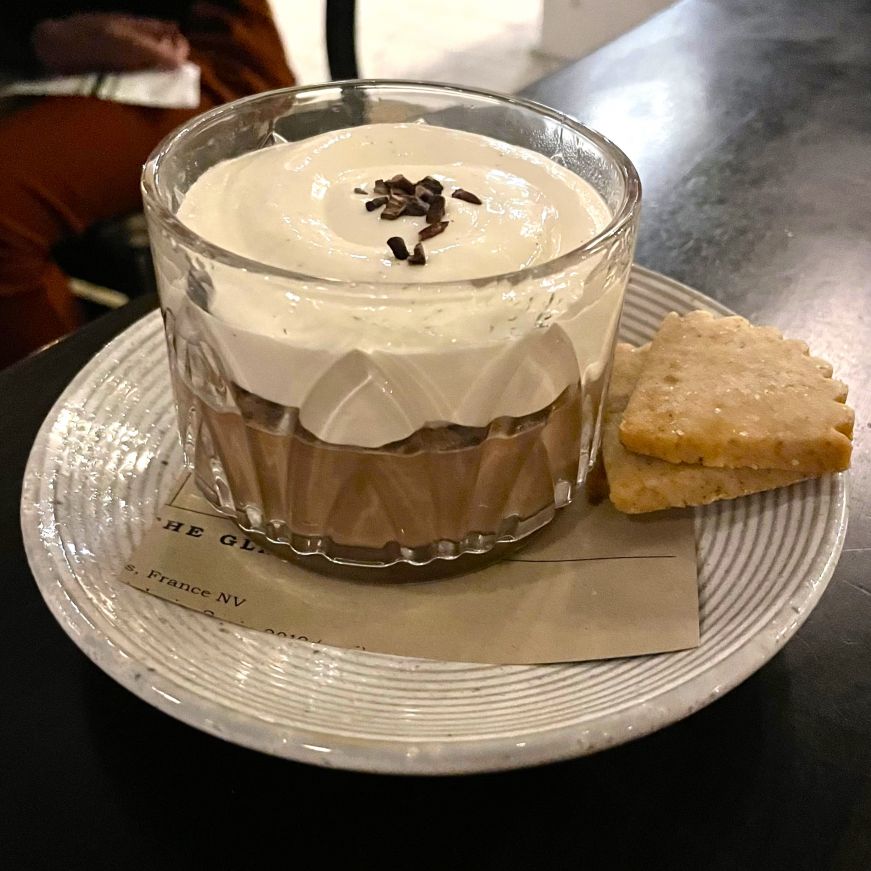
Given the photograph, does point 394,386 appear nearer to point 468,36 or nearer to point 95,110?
point 95,110

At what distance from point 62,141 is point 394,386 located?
107cm

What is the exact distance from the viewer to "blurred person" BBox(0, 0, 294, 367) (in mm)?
1383

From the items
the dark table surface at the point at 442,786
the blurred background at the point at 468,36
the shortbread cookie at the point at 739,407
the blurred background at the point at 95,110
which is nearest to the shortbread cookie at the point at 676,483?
the shortbread cookie at the point at 739,407

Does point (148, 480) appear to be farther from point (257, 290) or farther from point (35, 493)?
point (257, 290)

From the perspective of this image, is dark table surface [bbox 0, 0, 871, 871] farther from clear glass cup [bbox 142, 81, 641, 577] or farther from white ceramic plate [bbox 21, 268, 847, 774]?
clear glass cup [bbox 142, 81, 641, 577]

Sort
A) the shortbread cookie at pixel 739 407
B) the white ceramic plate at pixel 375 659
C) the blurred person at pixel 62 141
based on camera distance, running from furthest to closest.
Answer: the blurred person at pixel 62 141 < the shortbread cookie at pixel 739 407 < the white ceramic plate at pixel 375 659

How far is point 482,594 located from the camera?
654 mm

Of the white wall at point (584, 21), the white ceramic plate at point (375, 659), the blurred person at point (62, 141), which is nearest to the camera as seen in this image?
the white ceramic plate at point (375, 659)

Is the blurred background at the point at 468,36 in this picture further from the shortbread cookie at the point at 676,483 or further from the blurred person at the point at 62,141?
the shortbread cookie at the point at 676,483

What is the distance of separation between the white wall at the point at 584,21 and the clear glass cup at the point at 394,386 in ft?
9.72

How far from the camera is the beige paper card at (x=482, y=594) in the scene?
0.61 m

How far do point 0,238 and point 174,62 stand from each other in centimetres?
38

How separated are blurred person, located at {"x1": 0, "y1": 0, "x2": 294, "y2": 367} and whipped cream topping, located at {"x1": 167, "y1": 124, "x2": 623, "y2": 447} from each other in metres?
0.80

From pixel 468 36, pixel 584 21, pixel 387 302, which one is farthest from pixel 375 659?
pixel 468 36
